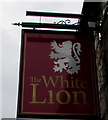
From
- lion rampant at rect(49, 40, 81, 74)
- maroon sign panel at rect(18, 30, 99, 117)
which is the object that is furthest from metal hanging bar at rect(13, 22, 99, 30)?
lion rampant at rect(49, 40, 81, 74)

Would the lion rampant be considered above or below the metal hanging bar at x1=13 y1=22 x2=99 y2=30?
below

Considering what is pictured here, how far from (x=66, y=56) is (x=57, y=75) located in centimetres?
60

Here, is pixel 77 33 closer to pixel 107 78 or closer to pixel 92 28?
pixel 92 28

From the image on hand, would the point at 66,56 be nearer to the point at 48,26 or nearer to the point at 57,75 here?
the point at 57,75

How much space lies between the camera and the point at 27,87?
209 inches

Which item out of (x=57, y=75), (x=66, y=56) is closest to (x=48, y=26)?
(x=66, y=56)

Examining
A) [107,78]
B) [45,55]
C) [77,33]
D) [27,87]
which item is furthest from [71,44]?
[27,87]

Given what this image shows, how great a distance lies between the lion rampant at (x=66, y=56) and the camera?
225 inches

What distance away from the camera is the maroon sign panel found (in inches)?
202

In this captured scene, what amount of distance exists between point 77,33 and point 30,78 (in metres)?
1.59

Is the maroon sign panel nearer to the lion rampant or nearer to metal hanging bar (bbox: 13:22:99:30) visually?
the lion rampant

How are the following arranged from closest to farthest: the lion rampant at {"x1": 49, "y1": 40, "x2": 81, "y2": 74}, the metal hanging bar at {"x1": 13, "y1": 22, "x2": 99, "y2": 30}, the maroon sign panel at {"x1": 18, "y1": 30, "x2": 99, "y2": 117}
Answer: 1. the maroon sign panel at {"x1": 18, "y1": 30, "x2": 99, "y2": 117}
2. the lion rampant at {"x1": 49, "y1": 40, "x2": 81, "y2": 74}
3. the metal hanging bar at {"x1": 13, "y1": 22, "x2": 99, "y2": 30}

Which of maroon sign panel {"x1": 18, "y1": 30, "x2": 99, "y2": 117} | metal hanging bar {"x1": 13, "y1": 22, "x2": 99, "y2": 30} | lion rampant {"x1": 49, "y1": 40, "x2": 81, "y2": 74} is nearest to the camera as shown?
maroon sign panel {"x1": 18, "y1": 30, "x2": 99, "y2": 117}

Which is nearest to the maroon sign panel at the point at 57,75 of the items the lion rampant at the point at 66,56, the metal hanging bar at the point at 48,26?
the lion rampant at the point at 66,56
